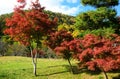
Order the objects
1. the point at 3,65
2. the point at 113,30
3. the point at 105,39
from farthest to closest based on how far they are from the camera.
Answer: the point at 3,65 < the point at 113,30 < the point at 105,39

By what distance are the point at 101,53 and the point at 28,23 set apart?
8.31 m

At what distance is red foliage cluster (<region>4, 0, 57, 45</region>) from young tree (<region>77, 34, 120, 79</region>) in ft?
15.9

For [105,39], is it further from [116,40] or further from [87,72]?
[87,72]

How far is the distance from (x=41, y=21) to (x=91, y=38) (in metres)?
6.10

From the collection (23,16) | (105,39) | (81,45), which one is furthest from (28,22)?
(105,39)

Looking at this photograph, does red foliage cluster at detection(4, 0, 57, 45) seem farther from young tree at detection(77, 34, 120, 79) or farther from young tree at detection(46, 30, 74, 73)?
young tree at detection(77, 34, 120, 79)

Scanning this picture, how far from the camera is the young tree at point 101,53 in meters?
28.5

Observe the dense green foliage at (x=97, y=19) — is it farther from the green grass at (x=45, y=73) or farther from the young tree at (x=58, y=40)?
the green grass at (x=45, y=73)

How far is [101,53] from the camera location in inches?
1142

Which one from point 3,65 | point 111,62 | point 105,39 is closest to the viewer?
point 111,62

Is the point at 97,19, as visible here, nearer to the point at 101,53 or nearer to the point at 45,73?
the point at 101,53

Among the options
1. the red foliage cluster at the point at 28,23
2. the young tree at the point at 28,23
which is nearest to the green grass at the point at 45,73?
the young tree at the point at 28,23

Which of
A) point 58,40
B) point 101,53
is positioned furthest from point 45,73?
point 101,53

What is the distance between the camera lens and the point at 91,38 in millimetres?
29828
